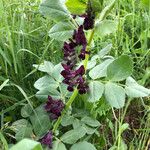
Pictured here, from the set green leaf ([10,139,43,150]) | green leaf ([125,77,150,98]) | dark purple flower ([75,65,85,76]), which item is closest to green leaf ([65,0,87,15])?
dark purple flower ([75,65,85,76])

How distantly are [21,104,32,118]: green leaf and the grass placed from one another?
0.10ft

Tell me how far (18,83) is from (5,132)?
21cm

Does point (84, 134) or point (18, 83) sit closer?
point (84, 134)

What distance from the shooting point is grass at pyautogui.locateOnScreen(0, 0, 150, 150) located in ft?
5.38

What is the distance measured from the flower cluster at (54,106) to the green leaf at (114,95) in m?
0.17

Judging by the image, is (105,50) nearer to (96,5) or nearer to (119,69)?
(119,69)

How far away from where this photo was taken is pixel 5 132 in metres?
1.58

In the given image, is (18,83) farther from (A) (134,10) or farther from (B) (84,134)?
(A) (134,10)

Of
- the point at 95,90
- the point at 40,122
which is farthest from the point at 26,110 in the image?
the point at 95,90

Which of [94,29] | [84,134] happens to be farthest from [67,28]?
[84,134]

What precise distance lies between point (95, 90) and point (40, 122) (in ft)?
0.81

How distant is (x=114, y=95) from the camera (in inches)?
52.4

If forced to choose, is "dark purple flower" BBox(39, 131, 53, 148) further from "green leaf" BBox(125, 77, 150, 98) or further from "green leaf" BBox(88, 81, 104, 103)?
"green leaf" BBox(125, 77, 150, 98)

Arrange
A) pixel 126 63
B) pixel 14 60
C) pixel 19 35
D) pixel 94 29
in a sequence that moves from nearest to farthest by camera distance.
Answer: pixel 94 29, pixel 126 63, pixel 14 60, pixel 19 35
